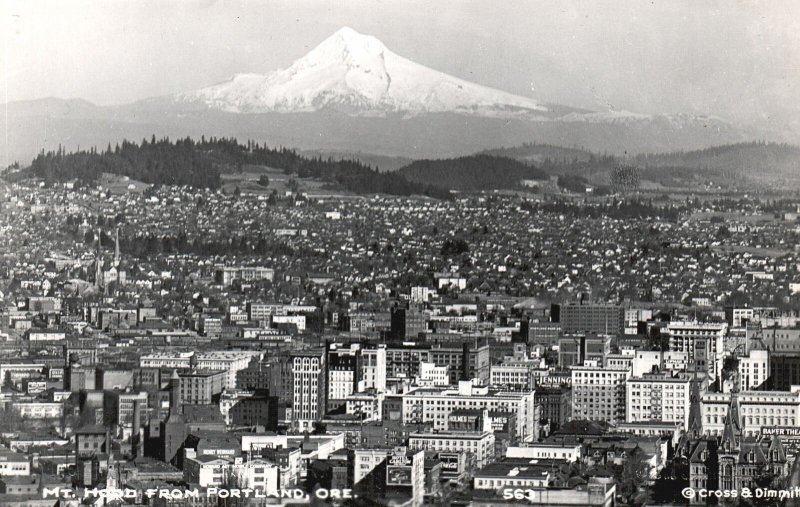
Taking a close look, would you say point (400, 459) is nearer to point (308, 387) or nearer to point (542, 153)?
point (308, 387)

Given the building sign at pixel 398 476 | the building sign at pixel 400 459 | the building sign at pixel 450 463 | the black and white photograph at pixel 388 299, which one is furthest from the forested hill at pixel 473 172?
the building sign at pixel 398 476

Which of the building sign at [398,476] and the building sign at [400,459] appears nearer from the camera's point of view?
the building sign at [398,476]

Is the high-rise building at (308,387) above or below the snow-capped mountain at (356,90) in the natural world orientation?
below

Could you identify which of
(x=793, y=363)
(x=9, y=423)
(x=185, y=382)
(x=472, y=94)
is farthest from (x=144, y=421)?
(x=472, y=94)

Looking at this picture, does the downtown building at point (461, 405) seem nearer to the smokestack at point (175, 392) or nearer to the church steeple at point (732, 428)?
the church steeple at point (732, 428)

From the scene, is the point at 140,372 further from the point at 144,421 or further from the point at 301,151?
the point at 301,151

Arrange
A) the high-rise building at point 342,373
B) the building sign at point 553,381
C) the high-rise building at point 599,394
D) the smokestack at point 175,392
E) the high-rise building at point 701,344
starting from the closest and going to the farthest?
the smokestack at point 175,392 < the high-rise building at point 599,394 < the high-rise building at point 342,373 < the building sign at point 553,381 < the high-rise building at point 701,344

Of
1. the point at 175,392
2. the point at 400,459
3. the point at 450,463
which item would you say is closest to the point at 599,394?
the point at 175,392
